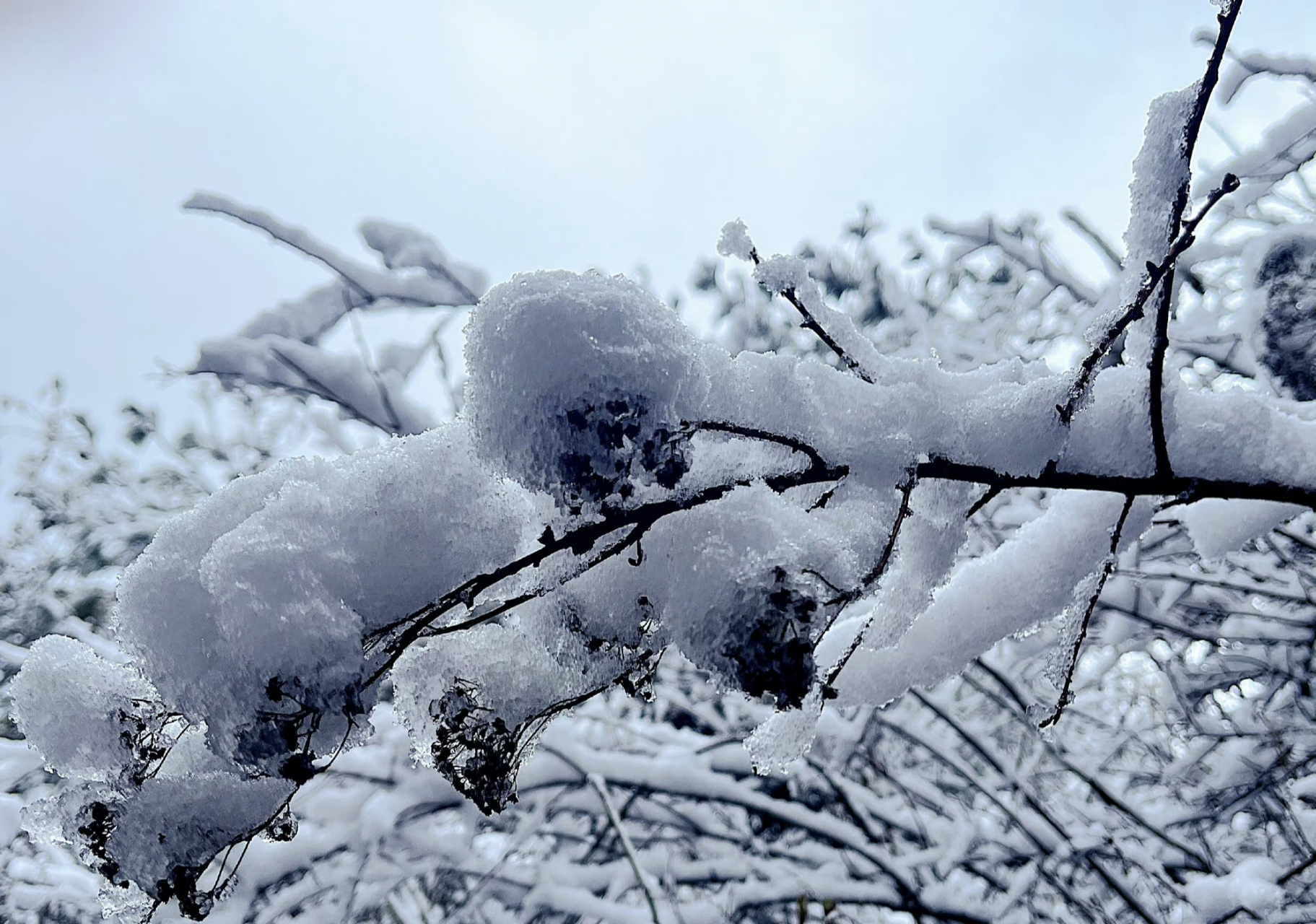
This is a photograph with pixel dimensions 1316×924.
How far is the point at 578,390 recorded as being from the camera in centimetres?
74

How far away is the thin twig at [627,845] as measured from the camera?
203 cm

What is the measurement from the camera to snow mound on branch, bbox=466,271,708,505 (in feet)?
2.41

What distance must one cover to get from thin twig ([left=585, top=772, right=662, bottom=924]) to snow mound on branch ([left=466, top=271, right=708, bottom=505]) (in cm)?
162

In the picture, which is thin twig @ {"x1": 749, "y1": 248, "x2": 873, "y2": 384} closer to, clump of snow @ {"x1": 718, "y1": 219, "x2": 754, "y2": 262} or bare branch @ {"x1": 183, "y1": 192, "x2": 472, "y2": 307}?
clump of snow @ {"x1": 718, "y1": 219, "x2": 754, "y2": 262}

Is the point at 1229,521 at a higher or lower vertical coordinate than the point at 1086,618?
higher

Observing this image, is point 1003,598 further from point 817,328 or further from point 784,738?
point 817,328

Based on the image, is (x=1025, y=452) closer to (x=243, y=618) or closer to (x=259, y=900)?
(x=243, y=618)

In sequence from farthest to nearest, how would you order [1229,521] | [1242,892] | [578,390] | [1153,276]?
[1242,892]
[1229,521]
[1153,276]
[578,390]

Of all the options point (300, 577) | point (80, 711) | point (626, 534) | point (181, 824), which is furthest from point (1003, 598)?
point (80, 711)

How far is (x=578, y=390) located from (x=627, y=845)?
5.83ft

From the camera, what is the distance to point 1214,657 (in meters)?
3.53

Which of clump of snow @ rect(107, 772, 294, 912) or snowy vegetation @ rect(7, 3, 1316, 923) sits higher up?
snowy vegetation @ rect(7, 3, 1316, 923)

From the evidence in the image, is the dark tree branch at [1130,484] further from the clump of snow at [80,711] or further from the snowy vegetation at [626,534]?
the clump of snow at [80,711]

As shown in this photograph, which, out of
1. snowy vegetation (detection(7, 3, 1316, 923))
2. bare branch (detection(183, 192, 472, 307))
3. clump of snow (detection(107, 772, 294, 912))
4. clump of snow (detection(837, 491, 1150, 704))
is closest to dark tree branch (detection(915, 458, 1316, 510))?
snowy vegetation (detection(7, 3, 1316, 923))
